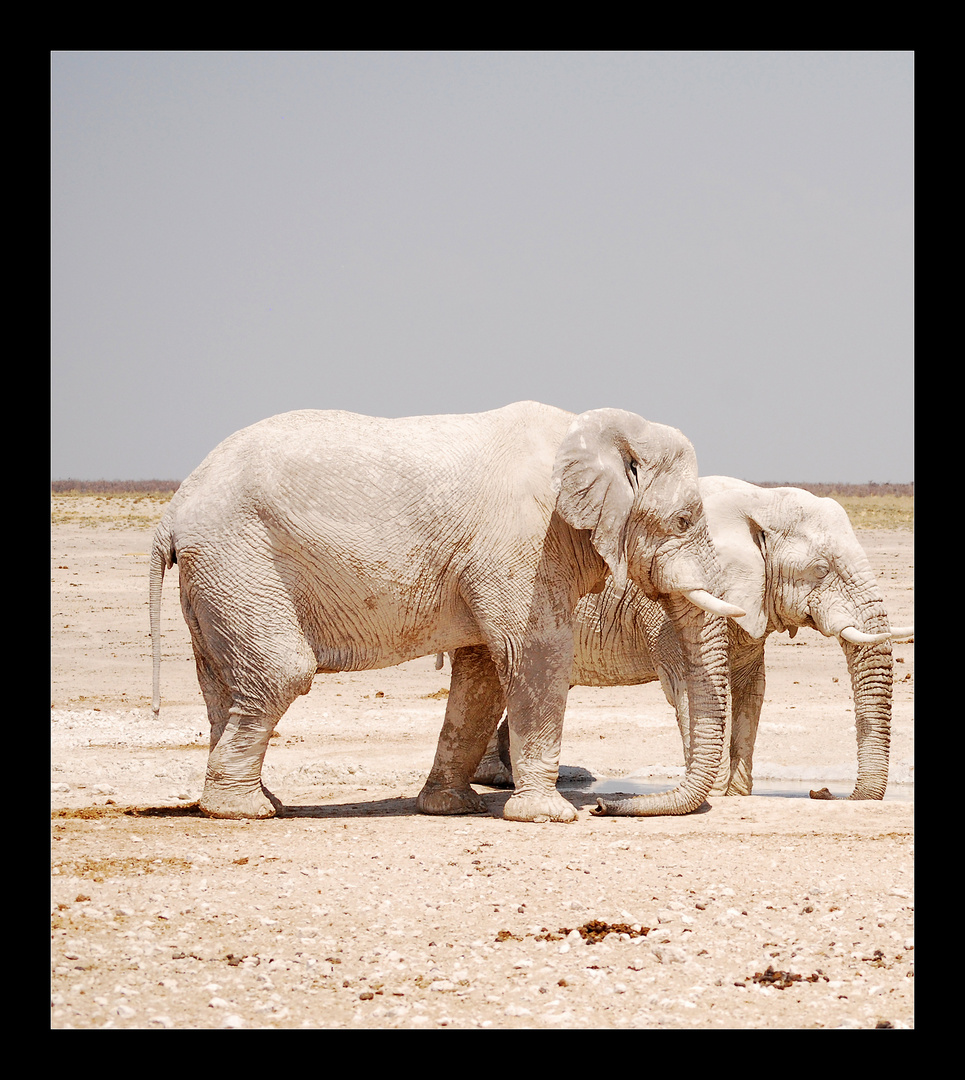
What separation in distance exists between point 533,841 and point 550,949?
2.05 metres

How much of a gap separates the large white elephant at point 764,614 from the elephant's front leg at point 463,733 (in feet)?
4.74

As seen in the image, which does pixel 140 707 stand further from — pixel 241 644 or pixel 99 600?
pixel 99 600

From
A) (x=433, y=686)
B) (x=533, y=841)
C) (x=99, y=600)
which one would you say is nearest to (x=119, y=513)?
(x=99, y=600)

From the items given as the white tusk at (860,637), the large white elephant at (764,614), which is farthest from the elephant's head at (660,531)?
the white tusk at (860,637)

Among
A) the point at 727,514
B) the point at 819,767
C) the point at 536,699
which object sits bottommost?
the point at 819,767

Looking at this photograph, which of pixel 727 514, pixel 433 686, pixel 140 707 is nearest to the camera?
pixel 727 514

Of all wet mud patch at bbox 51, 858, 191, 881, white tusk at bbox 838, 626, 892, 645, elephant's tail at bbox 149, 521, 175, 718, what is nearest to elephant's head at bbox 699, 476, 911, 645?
white tusk at bbox 838, 626, 892, 645

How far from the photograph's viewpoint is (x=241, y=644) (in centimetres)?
881

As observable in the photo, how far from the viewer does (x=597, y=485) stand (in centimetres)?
876

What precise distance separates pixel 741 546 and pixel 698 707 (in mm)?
1934

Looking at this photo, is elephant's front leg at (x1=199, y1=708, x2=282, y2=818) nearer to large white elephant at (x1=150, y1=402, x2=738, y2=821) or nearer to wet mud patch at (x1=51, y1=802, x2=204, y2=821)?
large white elephant at (x1=150, y1=402, x2=738, y2=821)

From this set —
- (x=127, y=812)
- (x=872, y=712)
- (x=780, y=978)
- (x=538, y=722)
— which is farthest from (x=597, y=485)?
(x=127, y=812)

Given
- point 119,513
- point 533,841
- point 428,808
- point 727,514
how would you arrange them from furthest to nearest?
point 119,513
point 727,514
point 428,808
point 533,841

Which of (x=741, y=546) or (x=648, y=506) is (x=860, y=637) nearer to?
(x=741, y=546)
